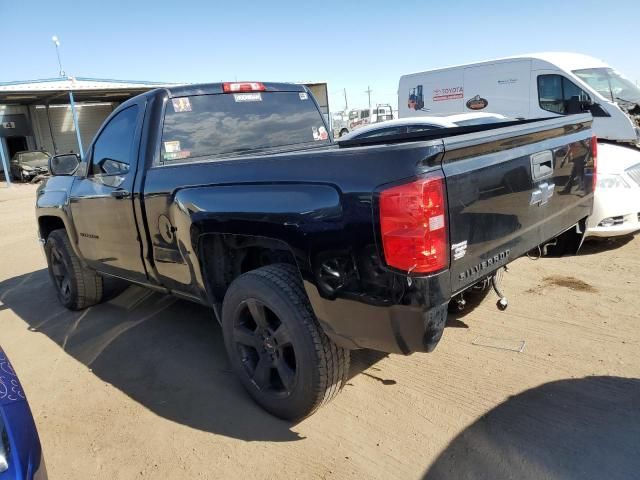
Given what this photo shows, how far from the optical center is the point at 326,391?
8.45ft

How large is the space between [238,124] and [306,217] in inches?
72.1

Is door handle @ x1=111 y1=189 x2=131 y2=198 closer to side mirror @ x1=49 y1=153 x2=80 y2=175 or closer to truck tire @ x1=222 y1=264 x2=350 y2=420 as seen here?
side mirror @ x1=49 y1=153 x2=80 y2=175

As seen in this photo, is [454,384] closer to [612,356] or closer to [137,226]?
[612,356]

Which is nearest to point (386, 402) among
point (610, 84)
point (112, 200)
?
point (112, 200)

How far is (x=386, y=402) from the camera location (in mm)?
2900

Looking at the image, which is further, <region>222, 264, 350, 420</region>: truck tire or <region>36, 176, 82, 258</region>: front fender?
<region>36, 176, 82, 258</region>: front fender

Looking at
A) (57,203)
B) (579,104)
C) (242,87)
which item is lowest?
(57,203)

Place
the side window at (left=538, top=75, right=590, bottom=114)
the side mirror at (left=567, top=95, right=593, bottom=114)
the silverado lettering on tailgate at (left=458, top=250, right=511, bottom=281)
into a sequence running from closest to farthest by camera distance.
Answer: the silverado lettering on tailgate at (left=458, top=250, right=511, bottom=281), the side mirror at (left=567, top=95, right=593, bottom=114), the side window at (left=538, top=75, right=590, bottom=114)

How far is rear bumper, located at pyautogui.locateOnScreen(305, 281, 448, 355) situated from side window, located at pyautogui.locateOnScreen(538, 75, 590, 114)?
10637 mm

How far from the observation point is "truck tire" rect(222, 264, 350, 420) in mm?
2496

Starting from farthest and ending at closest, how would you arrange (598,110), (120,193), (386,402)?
(598,110) < (120,193) < (386,402)

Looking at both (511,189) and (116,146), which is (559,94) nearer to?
(511,189)

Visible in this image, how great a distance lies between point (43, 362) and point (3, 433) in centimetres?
231

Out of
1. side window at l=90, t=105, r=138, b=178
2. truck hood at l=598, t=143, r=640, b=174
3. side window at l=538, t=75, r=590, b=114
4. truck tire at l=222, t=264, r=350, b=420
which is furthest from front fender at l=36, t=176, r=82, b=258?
side window at l=538, t=75, r=590, b=114
